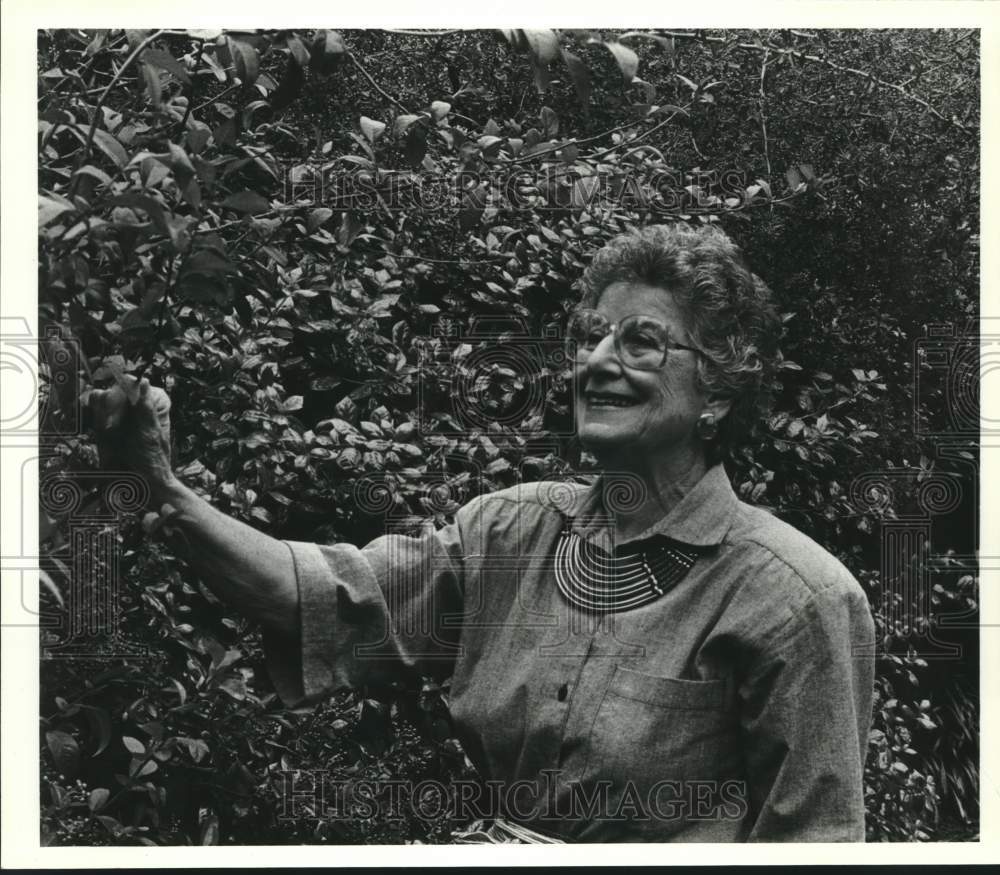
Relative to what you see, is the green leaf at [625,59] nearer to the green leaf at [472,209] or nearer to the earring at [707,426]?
the green leaf at [472,209]

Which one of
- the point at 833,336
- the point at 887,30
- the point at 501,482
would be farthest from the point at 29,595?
the point at 887,30

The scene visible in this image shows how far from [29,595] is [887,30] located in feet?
8.68

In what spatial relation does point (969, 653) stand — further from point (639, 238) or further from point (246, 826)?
point (246, 826)

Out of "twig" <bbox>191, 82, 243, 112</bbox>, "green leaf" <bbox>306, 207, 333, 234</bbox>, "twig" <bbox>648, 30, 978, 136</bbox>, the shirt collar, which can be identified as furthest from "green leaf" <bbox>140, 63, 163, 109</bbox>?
the shirt collar

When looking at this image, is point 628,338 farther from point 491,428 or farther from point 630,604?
point 630,604

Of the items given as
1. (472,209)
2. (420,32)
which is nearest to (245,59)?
(420,32)

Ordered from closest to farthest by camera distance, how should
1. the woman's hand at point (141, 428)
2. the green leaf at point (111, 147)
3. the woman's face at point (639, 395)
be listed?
the green leaf at point (111, 147) < the woman's hand at point (141, 428) < the woman's face at point (639, 395)

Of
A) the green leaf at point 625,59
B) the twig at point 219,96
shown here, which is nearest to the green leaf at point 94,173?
the twig at point 219,96

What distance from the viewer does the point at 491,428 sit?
11.2ft

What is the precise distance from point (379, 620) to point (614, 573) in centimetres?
59

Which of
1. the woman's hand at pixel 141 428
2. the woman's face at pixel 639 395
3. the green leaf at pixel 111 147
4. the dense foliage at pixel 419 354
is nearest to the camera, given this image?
the green leaf at pixel 111 147

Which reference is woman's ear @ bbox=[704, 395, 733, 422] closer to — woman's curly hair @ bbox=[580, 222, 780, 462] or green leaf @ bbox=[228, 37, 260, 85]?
woman's curly hair @ bbox=[580, 222, 780, 462]

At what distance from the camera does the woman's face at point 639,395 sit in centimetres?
326

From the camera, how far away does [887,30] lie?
354 cm
